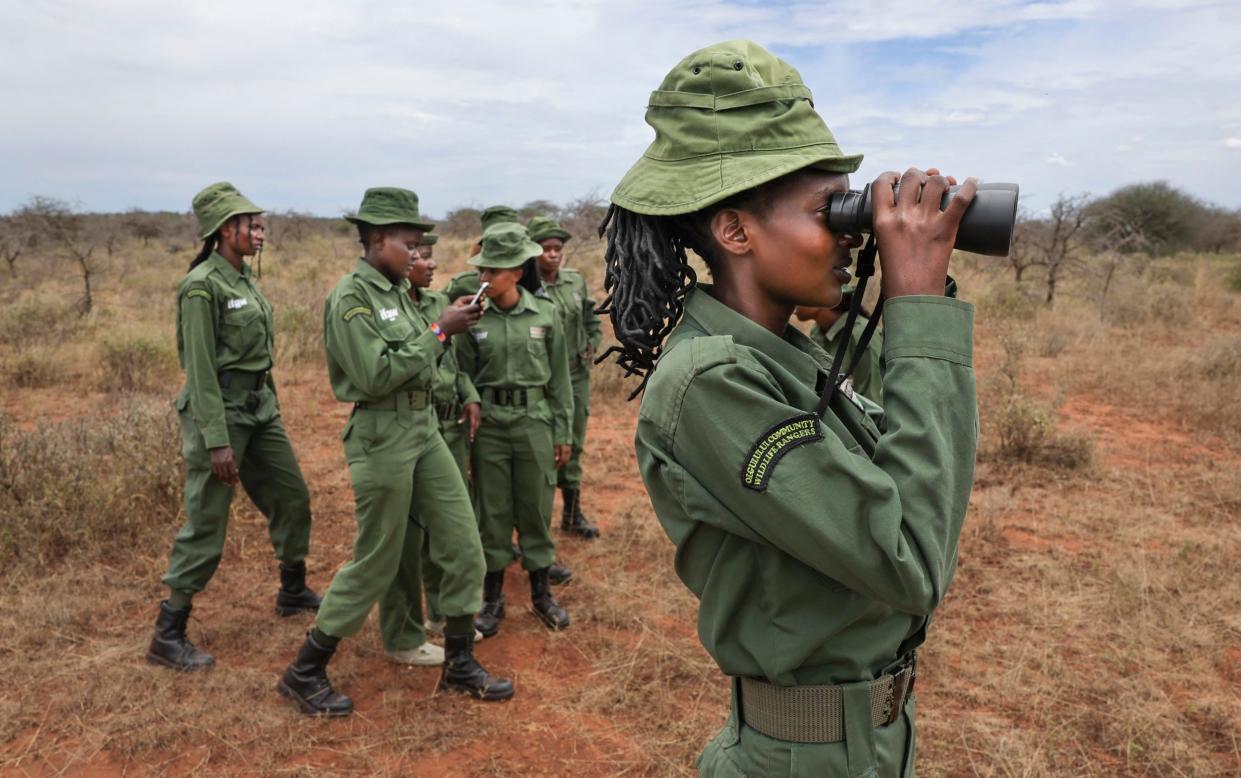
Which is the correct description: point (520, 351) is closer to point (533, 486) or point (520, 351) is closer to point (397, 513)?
point (533, 486)

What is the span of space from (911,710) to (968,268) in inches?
775

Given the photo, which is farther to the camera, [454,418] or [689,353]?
[454,418]

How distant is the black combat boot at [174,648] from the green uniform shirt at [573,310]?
2670mm

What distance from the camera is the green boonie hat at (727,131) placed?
1.21 metres

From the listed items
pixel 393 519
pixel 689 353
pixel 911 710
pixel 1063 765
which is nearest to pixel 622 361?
pixel 689 353

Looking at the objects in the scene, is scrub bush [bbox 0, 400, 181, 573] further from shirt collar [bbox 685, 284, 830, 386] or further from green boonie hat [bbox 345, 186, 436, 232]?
shirt collar [bbox 685, 284, 830, 386]

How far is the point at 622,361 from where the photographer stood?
142cm

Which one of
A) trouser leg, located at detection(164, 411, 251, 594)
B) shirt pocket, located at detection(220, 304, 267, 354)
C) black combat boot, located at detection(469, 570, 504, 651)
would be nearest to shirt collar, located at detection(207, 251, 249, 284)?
shirt pocket, located at detection(220, 304, 267, 354)

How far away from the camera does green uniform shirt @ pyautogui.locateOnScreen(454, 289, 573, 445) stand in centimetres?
430

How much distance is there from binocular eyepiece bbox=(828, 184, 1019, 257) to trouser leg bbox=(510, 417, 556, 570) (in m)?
3.19

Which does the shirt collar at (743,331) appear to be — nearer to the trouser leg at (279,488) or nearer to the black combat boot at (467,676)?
the black combat boot at (467,676)

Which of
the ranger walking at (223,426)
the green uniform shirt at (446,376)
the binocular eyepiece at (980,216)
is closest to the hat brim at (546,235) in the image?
the green uniform shirt at (446,376)

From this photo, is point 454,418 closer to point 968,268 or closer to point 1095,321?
point 1095,321

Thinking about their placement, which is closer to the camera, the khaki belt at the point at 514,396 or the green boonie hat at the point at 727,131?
the green boonie hat at the point at 727,131
